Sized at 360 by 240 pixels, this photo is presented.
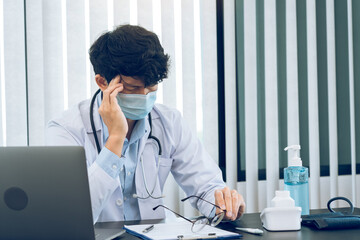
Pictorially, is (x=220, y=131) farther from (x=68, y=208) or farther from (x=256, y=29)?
(x=68, y=208)

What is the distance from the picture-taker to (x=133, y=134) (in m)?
1.59

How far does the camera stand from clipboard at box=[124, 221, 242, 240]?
1047 millimetres

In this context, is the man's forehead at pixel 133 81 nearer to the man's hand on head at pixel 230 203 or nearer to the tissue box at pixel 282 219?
the man's hand on head at pixel 230 203

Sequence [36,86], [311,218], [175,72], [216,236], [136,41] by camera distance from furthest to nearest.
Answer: [175,72] < [36,86] < [136,41] < [311,218] < [216,236]

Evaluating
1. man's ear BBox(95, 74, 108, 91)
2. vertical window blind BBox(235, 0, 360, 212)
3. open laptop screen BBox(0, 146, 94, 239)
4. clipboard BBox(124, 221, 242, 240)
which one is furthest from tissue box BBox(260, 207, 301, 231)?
vertical window blind BBox(235, 0, 360, 212)

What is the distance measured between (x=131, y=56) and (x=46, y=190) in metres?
0.67

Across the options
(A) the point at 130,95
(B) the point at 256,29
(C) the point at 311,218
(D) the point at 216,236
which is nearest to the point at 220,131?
(B) the point at 256,29

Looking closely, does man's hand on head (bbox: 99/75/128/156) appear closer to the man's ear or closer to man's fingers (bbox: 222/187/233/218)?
the man's ear

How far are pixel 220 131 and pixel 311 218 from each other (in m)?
1.19

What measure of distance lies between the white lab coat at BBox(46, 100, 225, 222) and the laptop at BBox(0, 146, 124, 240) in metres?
0.42

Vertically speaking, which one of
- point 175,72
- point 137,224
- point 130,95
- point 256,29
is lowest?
point 137,224

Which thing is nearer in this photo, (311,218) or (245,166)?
(311,218)

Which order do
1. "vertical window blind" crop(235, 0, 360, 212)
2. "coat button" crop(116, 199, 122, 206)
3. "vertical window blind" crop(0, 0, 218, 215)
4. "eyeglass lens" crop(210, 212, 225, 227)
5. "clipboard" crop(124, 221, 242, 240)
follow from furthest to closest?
"vertical window blind" crop(235, 0, 360, 212)
"vertical window blind" crop(0, 0, 218, 215)
"coat button" crop(116, 199, 122, 206)
"eyeglass lens" crop(210, 212, 225, 227)
"clipboard" crop(124, 221, 242, 240)

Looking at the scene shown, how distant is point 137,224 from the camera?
4.13ft
